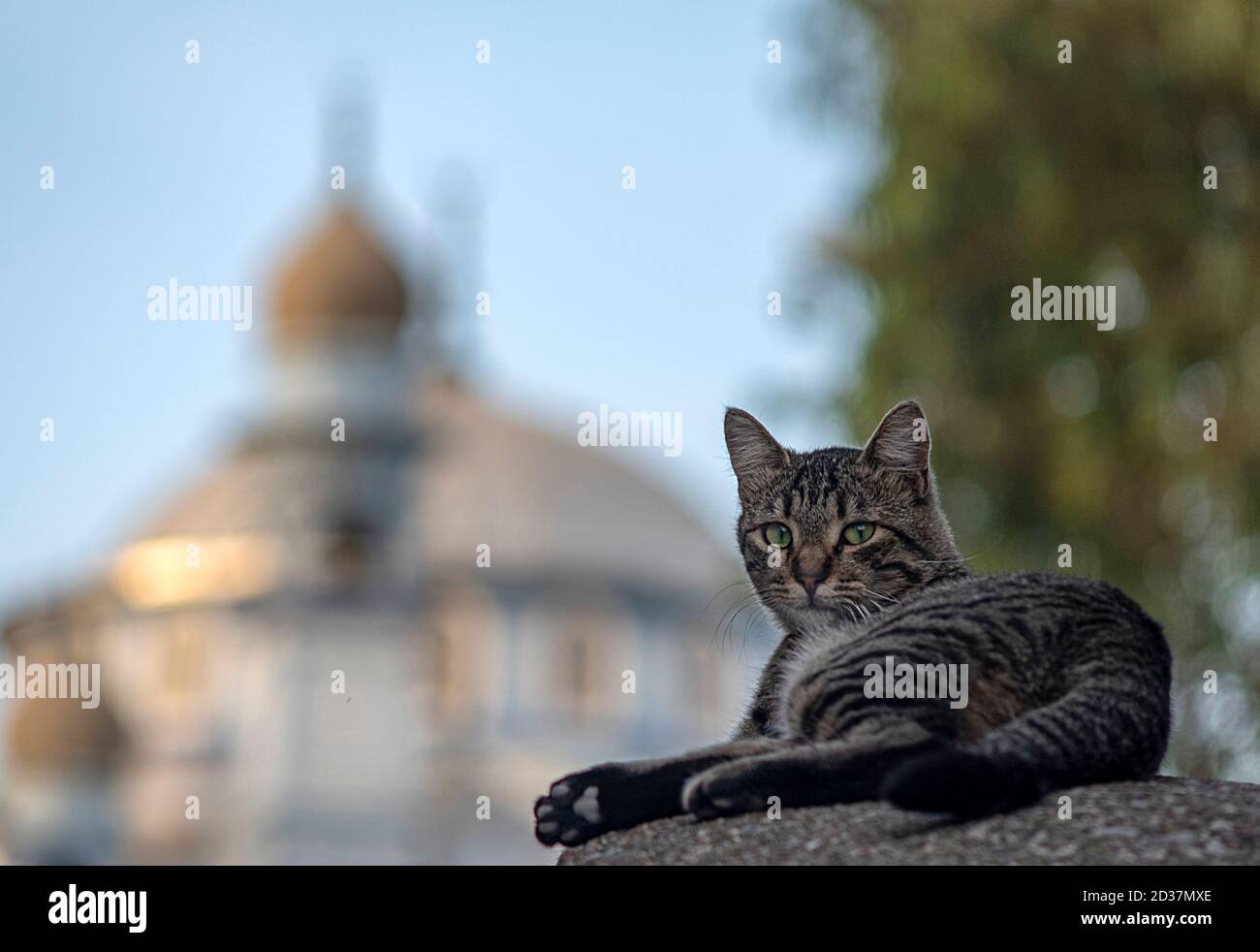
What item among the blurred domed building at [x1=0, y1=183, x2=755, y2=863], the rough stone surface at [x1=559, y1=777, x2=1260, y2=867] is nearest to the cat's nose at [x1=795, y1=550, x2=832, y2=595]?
the rough stone surface at [x1=559, y1=777, x2=1260, y2=867]

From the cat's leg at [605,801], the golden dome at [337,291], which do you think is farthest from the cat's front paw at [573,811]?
the golden dome at [337,291]

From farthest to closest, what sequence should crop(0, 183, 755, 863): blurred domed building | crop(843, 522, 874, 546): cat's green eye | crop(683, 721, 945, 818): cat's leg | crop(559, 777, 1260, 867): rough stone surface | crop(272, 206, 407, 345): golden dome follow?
crop(272, 206, 407, 345): golden dome < crop(0, 183, 755, 863): blurred domed building < crop(843, 522, 874, 546): cat's green eye < crop(683, 721, 945, 818): cat's leg < crop(559, 777, 1260, 867): rough stone surface

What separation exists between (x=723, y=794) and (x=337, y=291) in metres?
62.5

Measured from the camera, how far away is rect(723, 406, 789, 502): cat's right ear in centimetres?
441

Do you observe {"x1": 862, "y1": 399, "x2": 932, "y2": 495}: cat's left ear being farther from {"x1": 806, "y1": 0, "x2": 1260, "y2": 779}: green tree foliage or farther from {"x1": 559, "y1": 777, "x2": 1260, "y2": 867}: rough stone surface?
{"x1": 806, "y1": 0, "x2": 1260, "y2": 779}: green tree foliage

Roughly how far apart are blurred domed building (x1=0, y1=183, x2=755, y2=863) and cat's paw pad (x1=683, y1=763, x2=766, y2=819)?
43145mm

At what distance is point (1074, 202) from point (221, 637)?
200 feet

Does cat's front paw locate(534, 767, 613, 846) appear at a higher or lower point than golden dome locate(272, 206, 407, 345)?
lower

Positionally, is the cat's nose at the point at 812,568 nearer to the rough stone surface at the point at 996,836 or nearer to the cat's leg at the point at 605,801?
the cat's leg at the point at 605,801

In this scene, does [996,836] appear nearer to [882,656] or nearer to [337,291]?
[882,656]

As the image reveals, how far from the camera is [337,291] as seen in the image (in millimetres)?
65438

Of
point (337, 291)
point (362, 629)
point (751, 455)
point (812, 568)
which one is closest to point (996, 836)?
point (812, 568)
